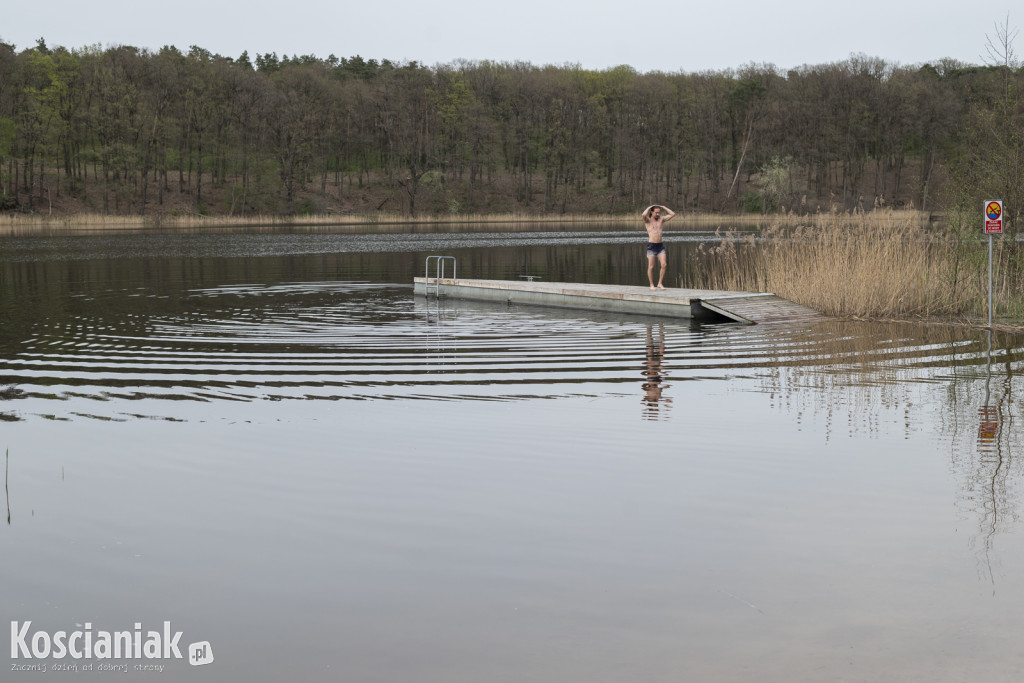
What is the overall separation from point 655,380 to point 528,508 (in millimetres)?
5062

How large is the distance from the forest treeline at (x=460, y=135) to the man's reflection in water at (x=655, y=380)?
58.6 metres

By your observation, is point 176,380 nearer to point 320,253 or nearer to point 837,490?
point 837,490

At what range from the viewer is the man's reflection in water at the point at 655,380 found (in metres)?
9.03

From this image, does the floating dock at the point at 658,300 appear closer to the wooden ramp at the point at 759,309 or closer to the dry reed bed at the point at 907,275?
the wooden ramp at the point at 759,309

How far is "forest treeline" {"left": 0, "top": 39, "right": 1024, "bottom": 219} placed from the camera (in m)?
68.4

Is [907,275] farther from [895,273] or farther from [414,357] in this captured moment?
[414,357]

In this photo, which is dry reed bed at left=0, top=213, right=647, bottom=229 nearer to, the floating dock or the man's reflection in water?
the floating dock

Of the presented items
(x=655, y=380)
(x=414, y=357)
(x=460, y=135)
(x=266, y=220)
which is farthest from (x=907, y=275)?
(x=460, y=135)

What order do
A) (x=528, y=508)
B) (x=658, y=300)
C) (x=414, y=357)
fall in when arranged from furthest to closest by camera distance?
(x=658, y=300) < (x=414, y=357) < (x=528, y=508)

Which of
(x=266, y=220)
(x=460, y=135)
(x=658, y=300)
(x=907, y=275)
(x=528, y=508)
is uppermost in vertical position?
(x=460, y=135)

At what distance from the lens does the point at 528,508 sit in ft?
19.6

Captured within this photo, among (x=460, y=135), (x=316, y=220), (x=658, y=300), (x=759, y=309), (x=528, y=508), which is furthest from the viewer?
(x=460, y=135)

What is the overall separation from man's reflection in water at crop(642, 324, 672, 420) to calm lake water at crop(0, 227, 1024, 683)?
Result: 0.19 ft

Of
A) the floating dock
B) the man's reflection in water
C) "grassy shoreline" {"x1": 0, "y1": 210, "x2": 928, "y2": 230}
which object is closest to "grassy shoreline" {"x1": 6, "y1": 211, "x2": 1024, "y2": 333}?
the floating dock
